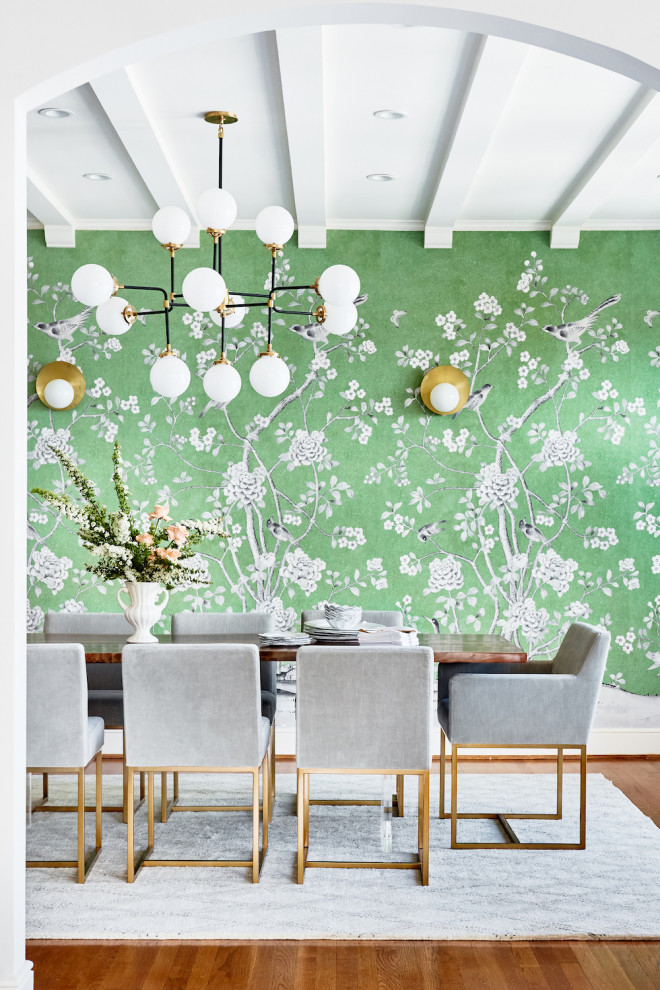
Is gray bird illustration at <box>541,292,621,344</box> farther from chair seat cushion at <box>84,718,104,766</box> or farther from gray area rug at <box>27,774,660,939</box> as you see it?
chair seat cushion at <box>84,718,104,766</box>

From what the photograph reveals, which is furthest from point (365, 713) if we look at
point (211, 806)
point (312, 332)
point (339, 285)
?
point (312, 332)

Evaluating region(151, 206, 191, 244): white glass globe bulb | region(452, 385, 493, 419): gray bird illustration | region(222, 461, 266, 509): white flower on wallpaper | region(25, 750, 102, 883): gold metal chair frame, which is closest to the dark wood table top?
region(25, 750, 102, 883): gold metal chair frame

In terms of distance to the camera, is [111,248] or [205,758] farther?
[111,248]

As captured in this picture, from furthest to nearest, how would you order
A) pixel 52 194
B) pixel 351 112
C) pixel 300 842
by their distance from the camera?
pixel 52 194 → pixel 351 112 → pixel 300 842

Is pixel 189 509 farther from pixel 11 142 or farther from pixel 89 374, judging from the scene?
pixel 11 142

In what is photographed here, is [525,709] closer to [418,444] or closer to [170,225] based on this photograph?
[418,444]

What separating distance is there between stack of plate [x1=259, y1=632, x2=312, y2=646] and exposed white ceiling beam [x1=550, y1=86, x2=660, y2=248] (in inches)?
93.2

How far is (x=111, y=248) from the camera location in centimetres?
513

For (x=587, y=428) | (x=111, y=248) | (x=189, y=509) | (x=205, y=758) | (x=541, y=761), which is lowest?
(x=541, y=761)

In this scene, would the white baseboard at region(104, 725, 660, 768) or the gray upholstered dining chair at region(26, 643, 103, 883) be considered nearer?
the gray upholstered dining chair at region(26, 643, 103, 883)

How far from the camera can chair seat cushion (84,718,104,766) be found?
10.9ft

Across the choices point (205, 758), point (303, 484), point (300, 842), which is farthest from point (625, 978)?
point (303, 484)

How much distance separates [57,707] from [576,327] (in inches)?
132

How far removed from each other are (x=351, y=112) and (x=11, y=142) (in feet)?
5.50
